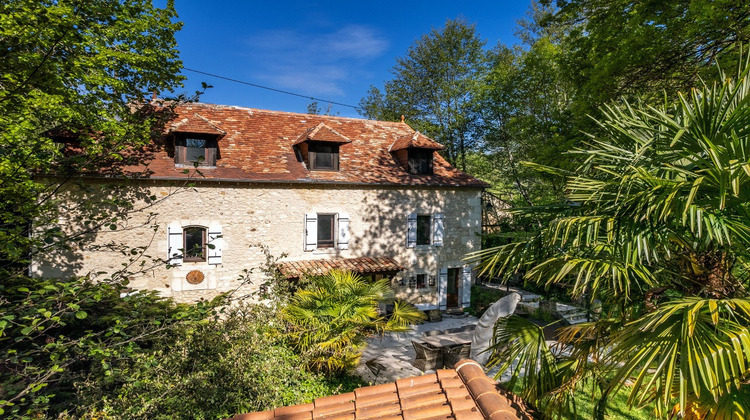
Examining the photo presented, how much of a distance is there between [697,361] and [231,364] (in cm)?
521

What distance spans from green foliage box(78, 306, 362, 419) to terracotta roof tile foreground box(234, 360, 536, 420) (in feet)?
6.21

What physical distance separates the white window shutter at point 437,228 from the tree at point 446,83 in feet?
36.0

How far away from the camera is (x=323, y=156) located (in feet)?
41.2

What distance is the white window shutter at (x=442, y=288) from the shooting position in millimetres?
14012

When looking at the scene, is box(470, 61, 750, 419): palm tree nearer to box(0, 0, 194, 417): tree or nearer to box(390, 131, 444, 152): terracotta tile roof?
box(0, 0, 194, 417): tree

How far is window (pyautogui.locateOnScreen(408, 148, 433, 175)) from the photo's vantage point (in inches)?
546

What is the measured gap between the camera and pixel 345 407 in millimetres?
3520

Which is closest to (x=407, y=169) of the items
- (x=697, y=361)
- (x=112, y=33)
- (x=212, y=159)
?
(x=212, y=159)

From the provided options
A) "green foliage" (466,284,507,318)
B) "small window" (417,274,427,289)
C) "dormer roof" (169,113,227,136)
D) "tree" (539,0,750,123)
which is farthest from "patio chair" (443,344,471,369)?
"dormer roof" (169,113,227,136)

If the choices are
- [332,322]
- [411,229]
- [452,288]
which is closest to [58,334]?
[332,322]

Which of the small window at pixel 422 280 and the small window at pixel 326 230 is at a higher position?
the small window at pixel 326 230

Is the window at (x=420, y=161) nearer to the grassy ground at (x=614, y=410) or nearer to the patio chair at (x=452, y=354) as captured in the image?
the patio chair at (x=452, y=354)

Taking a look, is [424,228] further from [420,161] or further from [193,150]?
[193,150]

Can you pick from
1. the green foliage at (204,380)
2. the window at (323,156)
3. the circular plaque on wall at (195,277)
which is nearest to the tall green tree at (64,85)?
the green foliage at (204,380)
